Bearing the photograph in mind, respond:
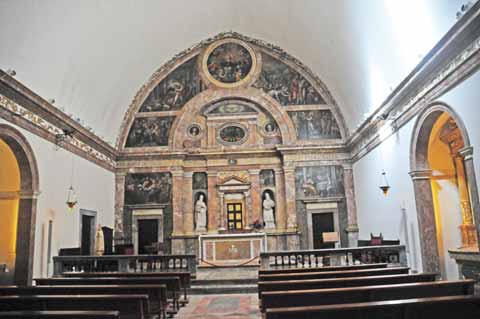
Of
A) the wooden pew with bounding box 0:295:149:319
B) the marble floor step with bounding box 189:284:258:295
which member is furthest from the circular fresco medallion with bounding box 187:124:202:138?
the wooden pew with bounding box 0:295:149:319

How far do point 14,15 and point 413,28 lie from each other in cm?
1029

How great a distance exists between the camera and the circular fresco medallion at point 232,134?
2027 centimetres

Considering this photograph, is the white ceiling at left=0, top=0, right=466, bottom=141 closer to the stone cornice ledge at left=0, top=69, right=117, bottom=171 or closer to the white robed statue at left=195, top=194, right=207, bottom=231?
the stone cornice ledge at left=0, top=69, right=117, bottom=171

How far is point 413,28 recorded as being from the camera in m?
11.6

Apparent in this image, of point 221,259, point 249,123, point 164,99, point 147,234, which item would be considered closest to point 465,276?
point 221,259

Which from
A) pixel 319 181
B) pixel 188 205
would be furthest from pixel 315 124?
pixel 188 205

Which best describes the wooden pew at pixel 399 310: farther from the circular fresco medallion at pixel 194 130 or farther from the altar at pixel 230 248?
the circular fresco medallion at pixel 194 130

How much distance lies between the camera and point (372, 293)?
5660 millimetres

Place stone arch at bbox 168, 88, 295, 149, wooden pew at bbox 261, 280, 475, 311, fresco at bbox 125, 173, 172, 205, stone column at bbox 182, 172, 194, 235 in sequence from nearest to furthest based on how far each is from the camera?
1. wooden pew at bbox 261, 280, 475, 311
2. stone column at bbox 182, 172, 194, 235
3. fresco at bbox 125, 173, 172, 205
4. stone arch at bbox 168, 88, 295, 149

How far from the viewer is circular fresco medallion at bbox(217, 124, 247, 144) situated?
66.5 ft

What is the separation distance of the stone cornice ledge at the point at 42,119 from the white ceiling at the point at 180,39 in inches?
18.2

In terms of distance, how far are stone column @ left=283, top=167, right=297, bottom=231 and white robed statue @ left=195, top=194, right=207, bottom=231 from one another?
12.2 ft

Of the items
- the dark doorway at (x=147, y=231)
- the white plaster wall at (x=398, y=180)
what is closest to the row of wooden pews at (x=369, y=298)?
the white plaster wall at (x=398, y=180)

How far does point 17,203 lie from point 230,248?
763cm
